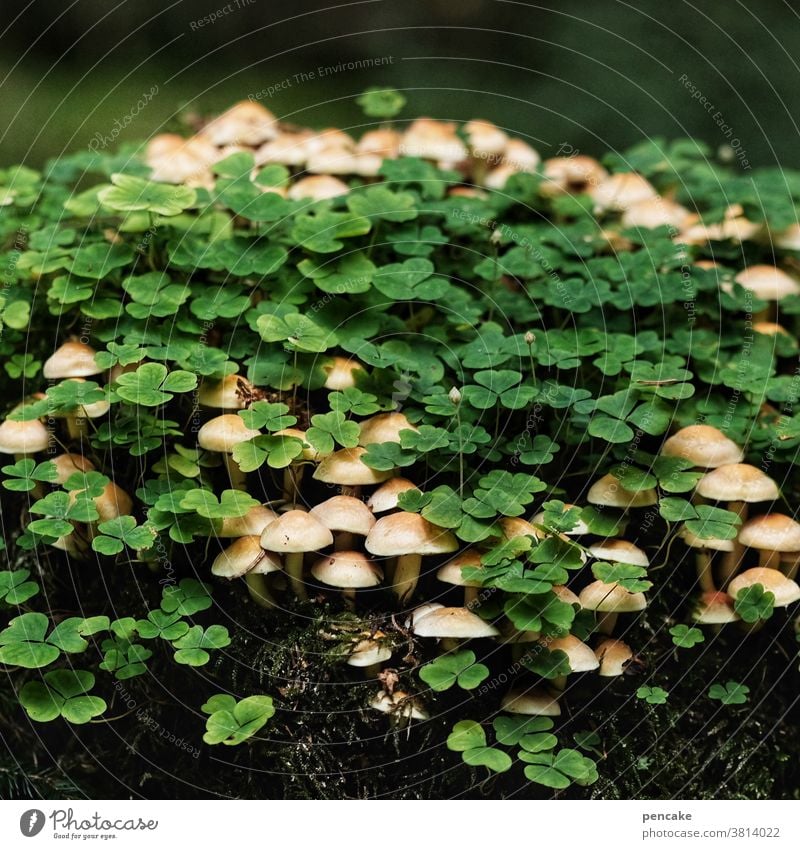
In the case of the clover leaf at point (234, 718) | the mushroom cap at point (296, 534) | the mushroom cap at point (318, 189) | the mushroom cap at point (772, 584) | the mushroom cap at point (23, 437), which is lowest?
the clover leaf at point (234, 718)

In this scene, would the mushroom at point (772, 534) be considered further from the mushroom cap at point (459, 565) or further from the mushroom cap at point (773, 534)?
the mushroom cap at point (459, 565)

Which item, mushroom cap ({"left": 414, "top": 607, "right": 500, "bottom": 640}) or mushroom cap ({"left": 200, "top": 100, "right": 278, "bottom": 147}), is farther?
mushroom cap ({"left": 200, "top": 100, "right": 278, "bottom": 147})

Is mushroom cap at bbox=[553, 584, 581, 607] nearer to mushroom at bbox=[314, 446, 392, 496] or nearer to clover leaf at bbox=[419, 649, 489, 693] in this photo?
clover leaf at bbox=[419, 649, 489, 693]

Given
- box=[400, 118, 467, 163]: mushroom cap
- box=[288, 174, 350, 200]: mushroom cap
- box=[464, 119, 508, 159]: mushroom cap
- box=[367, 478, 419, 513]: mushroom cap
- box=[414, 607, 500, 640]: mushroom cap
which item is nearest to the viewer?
box=[414, 607, 500, 640]: mushroom cap

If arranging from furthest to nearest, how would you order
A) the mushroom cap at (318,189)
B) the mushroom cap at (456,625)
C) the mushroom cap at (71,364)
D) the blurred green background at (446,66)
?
the blurred green background at (446,66)
the mushroom cap at (318,189)
the mushroom cap at (71,364)
the mushroom cap at (456,625)

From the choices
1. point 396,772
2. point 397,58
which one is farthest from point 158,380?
point 397,58

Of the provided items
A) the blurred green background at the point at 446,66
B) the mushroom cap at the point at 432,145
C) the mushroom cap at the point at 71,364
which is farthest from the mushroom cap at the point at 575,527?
the blurred green background at the point at 446,66

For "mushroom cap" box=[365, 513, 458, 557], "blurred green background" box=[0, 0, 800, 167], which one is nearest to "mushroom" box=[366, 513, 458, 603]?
"mushroom cap" box=[365, 513, 458, 557]
